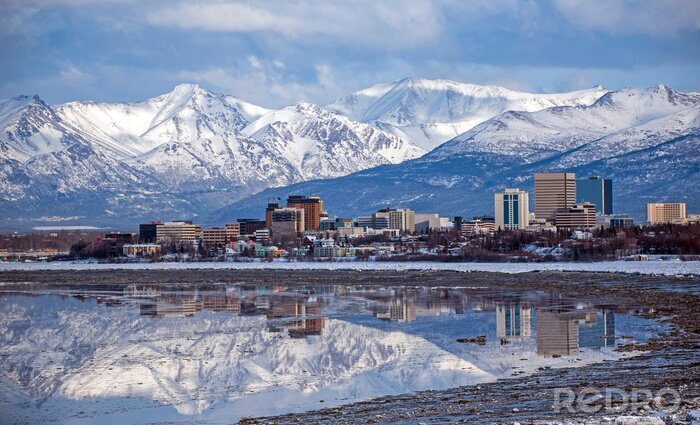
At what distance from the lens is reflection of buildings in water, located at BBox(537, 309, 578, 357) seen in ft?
123

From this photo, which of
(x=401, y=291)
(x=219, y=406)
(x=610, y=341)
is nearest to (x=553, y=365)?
(x=610, y=341)

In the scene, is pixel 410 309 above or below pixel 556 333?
below

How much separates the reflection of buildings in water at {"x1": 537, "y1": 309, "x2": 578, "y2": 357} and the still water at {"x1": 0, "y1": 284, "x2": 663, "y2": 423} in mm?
64

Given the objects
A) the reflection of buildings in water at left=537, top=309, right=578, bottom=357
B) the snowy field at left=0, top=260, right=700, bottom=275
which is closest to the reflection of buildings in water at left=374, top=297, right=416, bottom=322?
the reflection of buildings in water at left=537, top=309, right=578, bottom=357

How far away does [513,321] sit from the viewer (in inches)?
1913

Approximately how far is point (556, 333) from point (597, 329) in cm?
205

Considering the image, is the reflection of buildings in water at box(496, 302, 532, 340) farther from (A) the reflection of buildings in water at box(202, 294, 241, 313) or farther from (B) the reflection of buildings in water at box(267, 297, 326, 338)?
(A) the reflection of buildings in water at box(202, 294, 241, 313)

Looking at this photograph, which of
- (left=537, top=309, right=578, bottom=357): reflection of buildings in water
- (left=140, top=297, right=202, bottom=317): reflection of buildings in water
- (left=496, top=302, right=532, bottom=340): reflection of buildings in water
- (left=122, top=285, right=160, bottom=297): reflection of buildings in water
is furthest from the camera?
(left=122, top=285, right=160, bottom=297): reflection of buildings in water

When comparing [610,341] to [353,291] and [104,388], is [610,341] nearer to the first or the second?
[104,388]

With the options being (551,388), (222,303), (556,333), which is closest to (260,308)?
(222,303)

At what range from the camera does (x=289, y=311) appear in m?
58.1

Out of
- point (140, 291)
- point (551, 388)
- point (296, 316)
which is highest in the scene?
point (551, 388)

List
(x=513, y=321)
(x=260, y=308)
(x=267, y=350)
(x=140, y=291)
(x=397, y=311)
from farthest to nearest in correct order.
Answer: (x=140, y=291) → (x=260, y=308) → (x=397, y=311) → (x=513, y=321) → (x=267, y=350)

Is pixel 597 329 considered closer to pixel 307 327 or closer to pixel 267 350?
pixel 307 327
